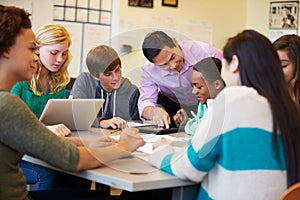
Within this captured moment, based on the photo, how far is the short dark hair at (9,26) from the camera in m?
1.50

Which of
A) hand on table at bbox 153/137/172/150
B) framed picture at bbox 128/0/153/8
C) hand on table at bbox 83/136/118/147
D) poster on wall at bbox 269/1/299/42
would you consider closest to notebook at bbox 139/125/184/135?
hand on table at bbox 153/137/172/150

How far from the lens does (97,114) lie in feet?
8.08

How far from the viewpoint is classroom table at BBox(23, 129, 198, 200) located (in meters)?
1.40

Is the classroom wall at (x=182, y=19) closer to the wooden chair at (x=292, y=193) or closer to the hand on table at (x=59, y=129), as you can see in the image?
the hand on table at (x=59, y=129)

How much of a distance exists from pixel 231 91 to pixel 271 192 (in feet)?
1.05

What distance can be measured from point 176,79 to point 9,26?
157cm

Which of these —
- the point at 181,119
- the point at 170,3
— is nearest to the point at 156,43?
the point at 181,119

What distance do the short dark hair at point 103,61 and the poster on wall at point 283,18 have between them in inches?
105

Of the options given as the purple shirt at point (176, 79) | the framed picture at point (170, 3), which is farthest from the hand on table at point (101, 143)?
the framed picture at point (170, 3)

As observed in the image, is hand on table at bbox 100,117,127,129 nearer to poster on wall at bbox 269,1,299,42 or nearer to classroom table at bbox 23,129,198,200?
classroom table at bbox 23,129,198,200

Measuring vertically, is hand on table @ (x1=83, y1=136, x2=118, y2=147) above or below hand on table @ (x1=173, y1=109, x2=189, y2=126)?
below

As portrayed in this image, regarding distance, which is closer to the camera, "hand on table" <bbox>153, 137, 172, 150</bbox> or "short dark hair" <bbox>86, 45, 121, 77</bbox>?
"hand on table" <bbox>153, 137, 172, 150</bbox>

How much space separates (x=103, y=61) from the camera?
2727mm

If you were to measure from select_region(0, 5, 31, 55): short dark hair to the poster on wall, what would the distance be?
382 cm
